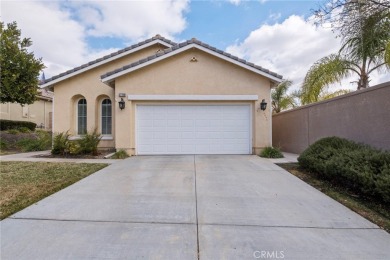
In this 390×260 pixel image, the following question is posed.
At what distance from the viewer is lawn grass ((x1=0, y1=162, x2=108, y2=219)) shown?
12.9 feet

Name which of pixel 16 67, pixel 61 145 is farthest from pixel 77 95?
pixel 16 67

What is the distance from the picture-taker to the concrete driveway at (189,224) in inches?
98.6

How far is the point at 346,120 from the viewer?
23.4 feet

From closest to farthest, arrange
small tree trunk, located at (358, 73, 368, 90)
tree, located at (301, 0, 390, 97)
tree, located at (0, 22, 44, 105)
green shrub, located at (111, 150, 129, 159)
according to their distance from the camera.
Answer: tree, located at (301, 0, 390, 97) < green shrub, located at (111, 150, 129, 159) < small tree trunk, located at (358, 73, 368, 90) < tree, located at (0, 22, 44, 105)

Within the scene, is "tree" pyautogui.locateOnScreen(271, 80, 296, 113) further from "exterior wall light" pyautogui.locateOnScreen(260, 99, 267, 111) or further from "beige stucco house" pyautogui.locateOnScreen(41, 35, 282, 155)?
"exterior wall light" pyautogui.locateOnScreen(260, 99, 267, 111)

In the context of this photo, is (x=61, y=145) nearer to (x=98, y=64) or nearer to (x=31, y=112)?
(x=98, y=64)

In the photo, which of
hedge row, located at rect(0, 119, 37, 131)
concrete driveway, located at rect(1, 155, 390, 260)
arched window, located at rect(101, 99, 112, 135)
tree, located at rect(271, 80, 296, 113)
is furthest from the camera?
tree, located at rect(271, 80, 296, 113)

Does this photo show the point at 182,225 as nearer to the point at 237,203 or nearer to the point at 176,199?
the point at 176,199

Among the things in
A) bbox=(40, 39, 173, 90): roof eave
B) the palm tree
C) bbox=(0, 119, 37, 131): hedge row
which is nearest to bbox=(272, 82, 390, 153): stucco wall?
the palm tree

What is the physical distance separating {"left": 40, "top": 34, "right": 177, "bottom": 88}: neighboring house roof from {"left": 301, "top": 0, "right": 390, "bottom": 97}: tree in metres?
7.39

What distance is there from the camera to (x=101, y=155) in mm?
8977

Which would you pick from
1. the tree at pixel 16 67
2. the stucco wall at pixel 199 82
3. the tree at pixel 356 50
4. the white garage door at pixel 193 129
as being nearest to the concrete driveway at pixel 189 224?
the white garage door at pixel 193 129

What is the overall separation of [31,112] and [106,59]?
14.2m

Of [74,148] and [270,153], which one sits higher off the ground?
[74,148]
